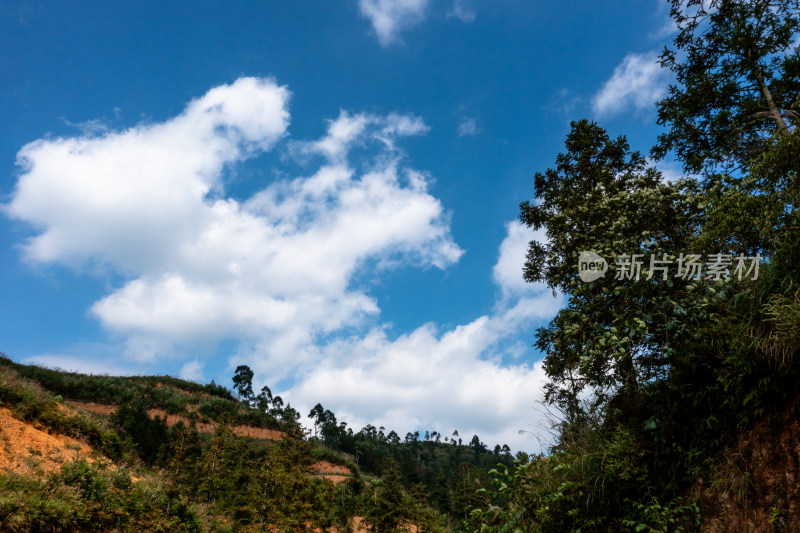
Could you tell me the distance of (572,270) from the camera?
31.5 ft

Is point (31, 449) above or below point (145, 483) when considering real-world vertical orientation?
above

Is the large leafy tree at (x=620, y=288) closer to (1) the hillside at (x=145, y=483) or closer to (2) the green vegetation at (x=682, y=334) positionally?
(2) the green vegetation at (x=682, y=334)

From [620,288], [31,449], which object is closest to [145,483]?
[31,449]

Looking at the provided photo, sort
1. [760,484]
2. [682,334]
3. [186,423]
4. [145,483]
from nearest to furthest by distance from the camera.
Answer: [760,484] < [682,334] < [145,483] < [186,423]

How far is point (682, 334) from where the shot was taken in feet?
19.0

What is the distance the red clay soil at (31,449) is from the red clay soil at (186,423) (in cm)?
2317

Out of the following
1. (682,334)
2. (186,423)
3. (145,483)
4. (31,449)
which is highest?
(682,334)

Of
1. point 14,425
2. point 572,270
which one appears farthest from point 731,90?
point 14,425

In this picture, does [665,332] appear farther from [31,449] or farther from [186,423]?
[186,423]

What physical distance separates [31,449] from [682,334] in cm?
1840

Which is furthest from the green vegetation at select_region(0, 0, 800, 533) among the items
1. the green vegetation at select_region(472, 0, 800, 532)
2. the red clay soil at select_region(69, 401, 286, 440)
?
the red clay soil at select_region(69, 401, 286, 440)

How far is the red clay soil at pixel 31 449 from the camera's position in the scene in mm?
12078

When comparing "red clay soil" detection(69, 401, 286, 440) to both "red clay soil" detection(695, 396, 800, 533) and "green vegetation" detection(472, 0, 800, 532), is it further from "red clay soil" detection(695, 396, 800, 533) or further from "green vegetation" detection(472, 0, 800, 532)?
"red clay soil" detection(695, 396, 800, 533)

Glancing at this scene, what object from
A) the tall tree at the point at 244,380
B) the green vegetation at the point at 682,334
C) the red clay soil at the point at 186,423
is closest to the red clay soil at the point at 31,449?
the green vegetation at the point at 682,334
